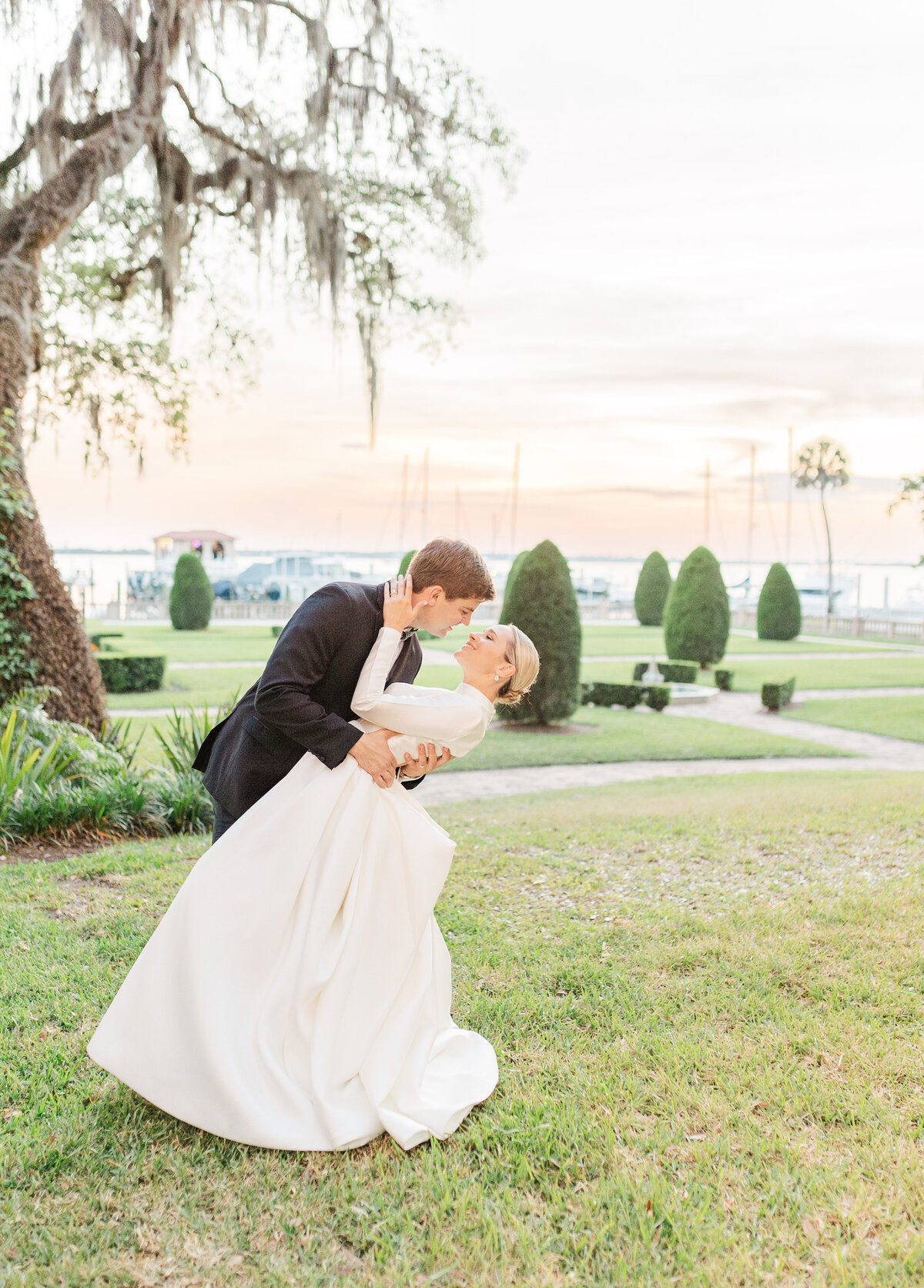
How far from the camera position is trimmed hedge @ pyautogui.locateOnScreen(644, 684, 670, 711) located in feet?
56.1

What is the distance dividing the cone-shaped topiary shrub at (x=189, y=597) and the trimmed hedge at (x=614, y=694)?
18285 mm

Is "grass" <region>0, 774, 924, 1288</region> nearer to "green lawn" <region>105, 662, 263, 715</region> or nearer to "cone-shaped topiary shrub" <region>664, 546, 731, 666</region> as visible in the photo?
"green lawn" <region>105, 662, 263, 715</region>

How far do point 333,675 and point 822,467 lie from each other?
6315 cm

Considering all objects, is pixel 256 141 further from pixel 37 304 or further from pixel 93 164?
pixel 37 304

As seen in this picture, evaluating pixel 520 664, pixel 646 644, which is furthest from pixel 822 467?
pixel 520 664

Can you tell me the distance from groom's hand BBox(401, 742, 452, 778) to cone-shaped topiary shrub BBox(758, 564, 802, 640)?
1323 inches

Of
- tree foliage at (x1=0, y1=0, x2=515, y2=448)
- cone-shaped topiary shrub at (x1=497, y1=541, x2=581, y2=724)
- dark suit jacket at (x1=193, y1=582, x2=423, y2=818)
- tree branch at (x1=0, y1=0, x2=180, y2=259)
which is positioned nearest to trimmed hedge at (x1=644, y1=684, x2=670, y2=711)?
cone-shaped topiary shrub at (x1=497, y1=541, x2=581, y2=724)

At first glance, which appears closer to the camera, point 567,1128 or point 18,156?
point 567,1128

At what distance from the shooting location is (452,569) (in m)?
2.91

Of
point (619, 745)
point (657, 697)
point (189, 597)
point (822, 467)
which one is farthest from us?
point (822, 467)

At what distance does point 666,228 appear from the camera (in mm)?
16203

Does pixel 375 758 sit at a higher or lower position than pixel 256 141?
lower

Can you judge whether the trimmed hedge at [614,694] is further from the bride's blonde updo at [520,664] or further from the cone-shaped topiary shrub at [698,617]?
the bride's blonde updo at [520,664]

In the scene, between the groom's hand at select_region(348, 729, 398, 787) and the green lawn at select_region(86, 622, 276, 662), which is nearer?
the groom's hand at select_region(348, 729, 398, 787)
